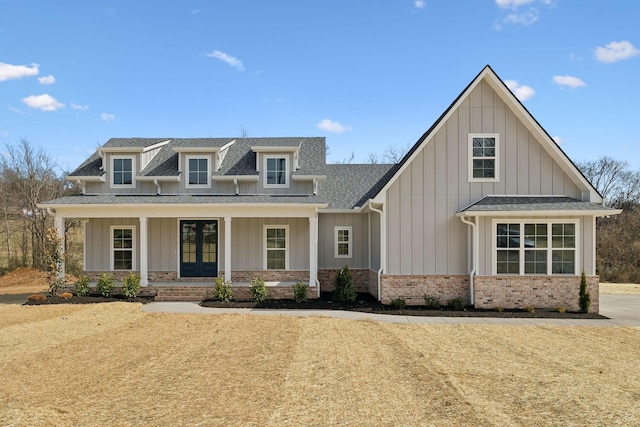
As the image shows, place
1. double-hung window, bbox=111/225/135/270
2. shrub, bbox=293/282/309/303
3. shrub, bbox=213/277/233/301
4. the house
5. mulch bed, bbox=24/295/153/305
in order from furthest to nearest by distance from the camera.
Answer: double-hung window, bbox=111/225/135/270 → shrub, bbox=213/277/233/301 → shrub, bbox=293/282/309/303 → mulch bed, bbox=24/295/153/305 → the house

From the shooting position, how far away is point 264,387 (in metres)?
6.59

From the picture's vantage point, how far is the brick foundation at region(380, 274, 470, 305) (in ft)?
47.6

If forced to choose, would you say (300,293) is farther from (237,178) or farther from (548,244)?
(548,244)

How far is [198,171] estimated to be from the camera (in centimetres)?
1852

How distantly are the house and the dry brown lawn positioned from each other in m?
3.01

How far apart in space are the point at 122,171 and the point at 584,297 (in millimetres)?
17516

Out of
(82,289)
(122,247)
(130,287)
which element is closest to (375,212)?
(130,287)

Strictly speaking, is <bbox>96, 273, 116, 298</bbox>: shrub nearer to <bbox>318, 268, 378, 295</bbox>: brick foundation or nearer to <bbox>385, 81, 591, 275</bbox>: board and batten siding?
<bbox>318, 268, 378, 295</bbox>: brick foundation

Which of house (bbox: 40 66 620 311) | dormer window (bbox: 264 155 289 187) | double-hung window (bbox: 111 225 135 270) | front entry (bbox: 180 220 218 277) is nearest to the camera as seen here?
house (bbox: 40 66 620 311)

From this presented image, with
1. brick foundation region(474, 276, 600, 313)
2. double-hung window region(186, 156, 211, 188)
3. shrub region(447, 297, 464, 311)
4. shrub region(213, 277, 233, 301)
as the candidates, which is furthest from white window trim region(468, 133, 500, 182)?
double-hung window region(186, 156, 211, 188)

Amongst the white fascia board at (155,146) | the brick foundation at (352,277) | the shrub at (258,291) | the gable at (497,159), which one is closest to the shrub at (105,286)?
the shrub at (258,291)

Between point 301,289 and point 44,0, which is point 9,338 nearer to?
point 301,289

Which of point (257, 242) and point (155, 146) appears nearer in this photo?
point (257, 242)

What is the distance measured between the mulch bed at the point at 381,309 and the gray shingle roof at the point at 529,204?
311 centimetres
